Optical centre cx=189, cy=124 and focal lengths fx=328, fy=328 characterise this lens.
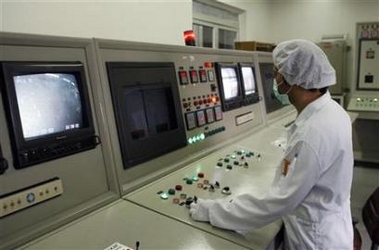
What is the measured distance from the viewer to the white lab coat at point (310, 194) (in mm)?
1051

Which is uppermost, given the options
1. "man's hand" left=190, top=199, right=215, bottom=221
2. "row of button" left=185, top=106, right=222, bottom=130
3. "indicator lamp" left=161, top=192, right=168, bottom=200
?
"row of button" left=185, top=106, right=222, bottom=130

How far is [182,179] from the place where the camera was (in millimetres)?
1504

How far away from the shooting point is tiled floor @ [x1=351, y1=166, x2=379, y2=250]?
11.0 feet

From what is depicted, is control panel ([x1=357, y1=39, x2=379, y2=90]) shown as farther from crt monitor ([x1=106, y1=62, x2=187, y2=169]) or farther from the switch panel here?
the switch panel

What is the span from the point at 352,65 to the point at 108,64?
16.1ft

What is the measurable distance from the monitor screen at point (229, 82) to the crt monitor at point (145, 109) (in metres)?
0.57

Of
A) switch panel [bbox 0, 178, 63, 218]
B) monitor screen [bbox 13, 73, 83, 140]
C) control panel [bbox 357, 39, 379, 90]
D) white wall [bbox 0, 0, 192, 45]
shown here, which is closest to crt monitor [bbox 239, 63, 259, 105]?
white wall [bbox 0, 0, 192, 45]

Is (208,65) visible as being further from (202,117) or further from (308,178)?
(308,178)

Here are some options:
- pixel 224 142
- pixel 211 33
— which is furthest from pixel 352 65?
pixel 224 142

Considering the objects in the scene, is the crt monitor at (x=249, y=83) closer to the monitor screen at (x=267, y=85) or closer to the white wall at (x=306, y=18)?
the monitor screen at (x=267, y=85)

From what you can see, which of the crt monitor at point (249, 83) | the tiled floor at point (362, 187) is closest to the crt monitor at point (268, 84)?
the crt monitor at point (249, 83)

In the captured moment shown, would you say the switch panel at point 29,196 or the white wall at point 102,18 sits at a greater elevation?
the white wall at point 102,18

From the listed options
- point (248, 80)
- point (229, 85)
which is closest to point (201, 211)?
point (229, 85)

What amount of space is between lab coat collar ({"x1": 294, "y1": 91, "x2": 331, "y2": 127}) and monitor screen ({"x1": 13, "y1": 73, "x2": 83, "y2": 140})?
0.81 meters
